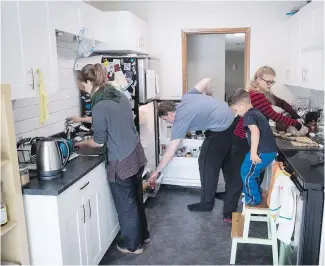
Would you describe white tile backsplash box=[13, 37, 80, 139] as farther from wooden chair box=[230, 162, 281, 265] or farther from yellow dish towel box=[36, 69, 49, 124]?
wooden chair box=[230, 162, 281, 265]

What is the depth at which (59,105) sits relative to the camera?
2891 millimetres

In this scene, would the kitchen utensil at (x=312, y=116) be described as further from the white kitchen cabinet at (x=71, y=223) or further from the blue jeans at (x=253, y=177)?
the white kitchen cabinet at (x=71, y=223)

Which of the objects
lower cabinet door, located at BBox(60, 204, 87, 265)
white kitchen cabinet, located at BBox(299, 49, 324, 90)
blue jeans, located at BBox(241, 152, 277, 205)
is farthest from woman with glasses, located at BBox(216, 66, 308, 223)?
lower cabinet door, located at BBox(60, 204, 87, 265)

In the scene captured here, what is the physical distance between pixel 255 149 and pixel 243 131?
57 centimetres

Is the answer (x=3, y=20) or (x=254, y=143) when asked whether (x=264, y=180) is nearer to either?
(x=254, y=143)

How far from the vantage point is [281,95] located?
153 inches

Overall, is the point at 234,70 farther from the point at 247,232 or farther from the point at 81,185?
the point at 81,185

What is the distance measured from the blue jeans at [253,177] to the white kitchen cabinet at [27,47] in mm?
1513

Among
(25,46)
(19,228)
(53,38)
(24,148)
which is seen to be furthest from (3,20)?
(19,228)

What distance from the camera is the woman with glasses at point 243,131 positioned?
2.84 m

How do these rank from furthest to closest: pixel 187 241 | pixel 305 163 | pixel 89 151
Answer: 1. pixel 187 241
2. pixel 89 151
3. pixel 305 163

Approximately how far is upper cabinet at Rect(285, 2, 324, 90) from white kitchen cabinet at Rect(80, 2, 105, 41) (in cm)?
189

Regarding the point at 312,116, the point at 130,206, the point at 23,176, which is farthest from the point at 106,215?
the point at 312,116

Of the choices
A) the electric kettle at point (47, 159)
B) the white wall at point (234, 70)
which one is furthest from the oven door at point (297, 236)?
the white wall at point (234, 70)
